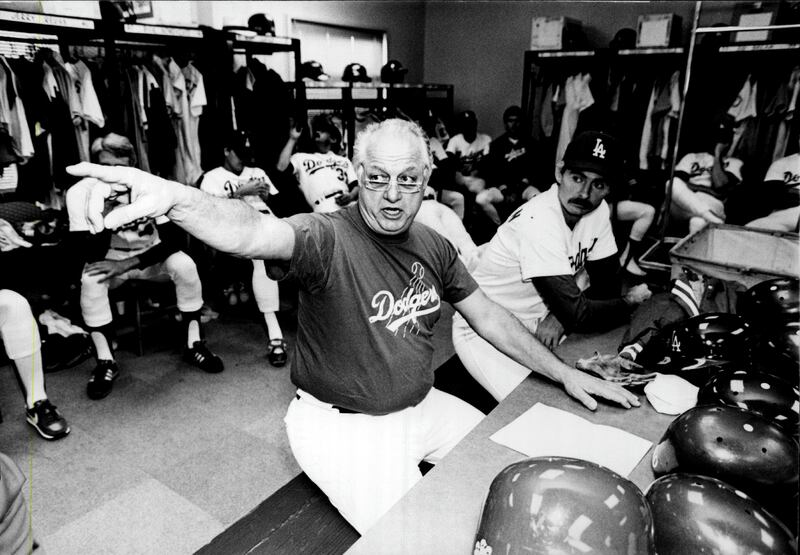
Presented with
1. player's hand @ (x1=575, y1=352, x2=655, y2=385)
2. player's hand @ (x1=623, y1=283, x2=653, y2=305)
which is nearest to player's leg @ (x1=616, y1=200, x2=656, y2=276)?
player's hand @ (x1=623, y1=283, x2=653, y2=305)

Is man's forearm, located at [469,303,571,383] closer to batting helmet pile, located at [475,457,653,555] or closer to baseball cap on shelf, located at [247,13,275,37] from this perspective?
batting helmet pile, located at [475,457,653,555]

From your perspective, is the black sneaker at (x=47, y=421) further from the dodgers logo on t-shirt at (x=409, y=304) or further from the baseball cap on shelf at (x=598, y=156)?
the baseball cap on shelf at (x=598, y=156)

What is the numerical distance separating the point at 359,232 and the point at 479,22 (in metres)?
7.50

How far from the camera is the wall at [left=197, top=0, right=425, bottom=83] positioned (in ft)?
17.4

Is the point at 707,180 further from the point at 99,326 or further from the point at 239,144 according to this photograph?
the point at 99,326

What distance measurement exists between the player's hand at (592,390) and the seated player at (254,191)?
222 cm

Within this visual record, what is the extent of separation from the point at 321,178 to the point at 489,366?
243 cm

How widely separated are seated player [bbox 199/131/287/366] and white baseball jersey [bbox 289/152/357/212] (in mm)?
270

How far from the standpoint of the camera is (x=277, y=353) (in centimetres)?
341

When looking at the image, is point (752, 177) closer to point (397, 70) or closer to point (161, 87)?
point (397, 70)

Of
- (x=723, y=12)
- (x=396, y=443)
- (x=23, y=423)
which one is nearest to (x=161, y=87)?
(x=23, y=423)

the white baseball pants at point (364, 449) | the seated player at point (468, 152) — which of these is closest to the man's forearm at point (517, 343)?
the white baseball pants at point (364, 449)

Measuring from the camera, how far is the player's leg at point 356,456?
1.44m

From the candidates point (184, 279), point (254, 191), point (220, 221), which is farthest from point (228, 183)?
point (220, 221)
